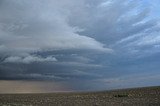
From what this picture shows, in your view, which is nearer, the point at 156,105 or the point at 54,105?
the point at 156,105

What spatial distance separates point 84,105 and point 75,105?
1698 millimetres

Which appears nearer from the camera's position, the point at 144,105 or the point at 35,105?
the point at 144,105

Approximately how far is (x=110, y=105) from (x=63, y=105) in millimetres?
8233

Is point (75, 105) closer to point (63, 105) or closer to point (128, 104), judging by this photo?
point (63, 105)

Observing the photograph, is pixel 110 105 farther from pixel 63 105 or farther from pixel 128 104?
pixel 63 105

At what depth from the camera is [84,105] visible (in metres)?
58.2

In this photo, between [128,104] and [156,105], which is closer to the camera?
[156,105]

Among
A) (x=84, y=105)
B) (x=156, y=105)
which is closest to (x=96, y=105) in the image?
(x=84, y=105)

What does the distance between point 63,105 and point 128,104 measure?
1125cm

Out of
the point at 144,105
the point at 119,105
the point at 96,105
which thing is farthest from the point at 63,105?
the point at 144,105

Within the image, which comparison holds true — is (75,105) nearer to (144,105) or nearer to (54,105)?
(54,105)

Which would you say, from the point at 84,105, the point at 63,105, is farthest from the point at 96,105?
the point at 63,105

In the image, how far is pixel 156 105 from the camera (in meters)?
54.4

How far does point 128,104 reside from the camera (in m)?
58.2
